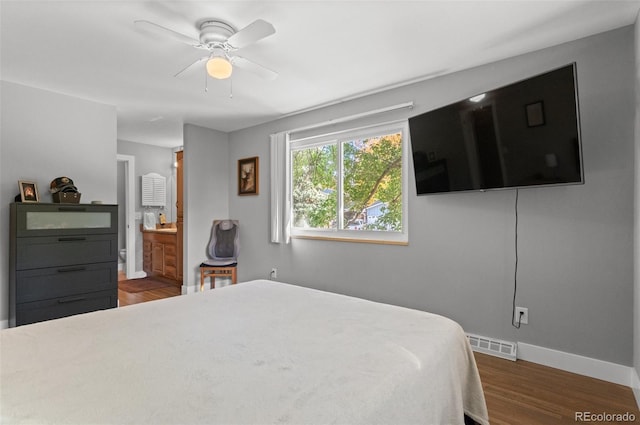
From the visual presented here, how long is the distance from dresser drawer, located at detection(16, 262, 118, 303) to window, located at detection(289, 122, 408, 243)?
6.64ft

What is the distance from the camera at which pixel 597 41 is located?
223 centimetres

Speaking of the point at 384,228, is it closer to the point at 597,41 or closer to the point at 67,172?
the point at 597,41

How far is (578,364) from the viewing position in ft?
7.45

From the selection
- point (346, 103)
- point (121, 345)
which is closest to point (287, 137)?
point (346, 103)

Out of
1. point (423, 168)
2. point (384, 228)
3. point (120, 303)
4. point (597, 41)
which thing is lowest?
point (120, 303)

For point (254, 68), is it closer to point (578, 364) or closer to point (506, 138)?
point (506, 138)

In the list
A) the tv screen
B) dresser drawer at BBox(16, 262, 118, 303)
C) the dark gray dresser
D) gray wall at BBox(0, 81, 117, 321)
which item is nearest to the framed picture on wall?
gray wall at BBox(0, 81, 117, 321)

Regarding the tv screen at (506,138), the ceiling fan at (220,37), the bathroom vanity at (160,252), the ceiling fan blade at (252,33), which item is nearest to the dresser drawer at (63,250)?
the bathroom vanity at (160,252)

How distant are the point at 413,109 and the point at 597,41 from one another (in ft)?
4.35

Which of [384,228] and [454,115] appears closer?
[454,115]

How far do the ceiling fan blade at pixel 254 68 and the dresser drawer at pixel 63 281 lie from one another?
2.39m

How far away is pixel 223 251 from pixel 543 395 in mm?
3882

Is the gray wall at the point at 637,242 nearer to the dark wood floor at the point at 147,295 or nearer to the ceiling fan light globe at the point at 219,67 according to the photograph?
the ceiling fan light globe at the point at 219,67

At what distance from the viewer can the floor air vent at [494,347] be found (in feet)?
8.21
